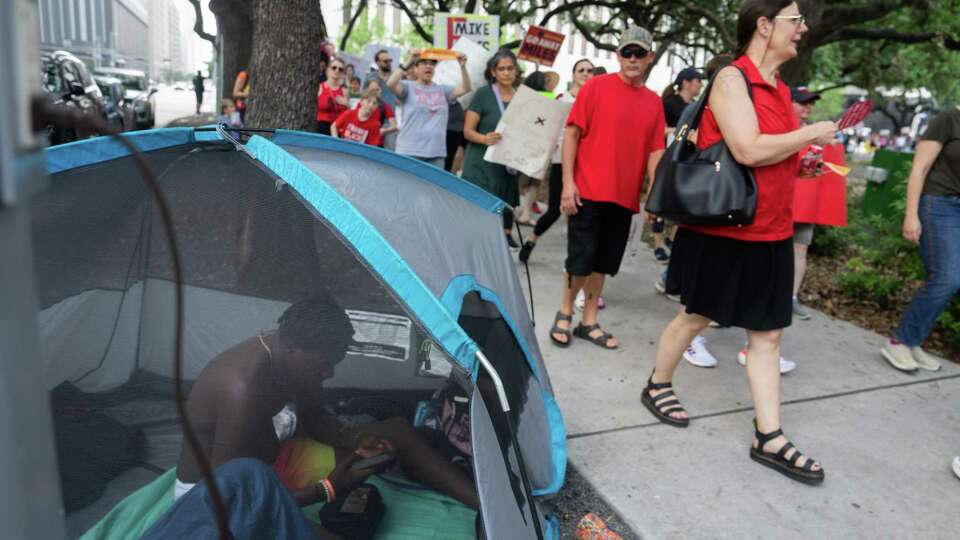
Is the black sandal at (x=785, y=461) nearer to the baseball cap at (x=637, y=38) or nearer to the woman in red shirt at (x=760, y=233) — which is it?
the woman in red shirt at (x=760, y=233)

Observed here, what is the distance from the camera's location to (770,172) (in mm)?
2885

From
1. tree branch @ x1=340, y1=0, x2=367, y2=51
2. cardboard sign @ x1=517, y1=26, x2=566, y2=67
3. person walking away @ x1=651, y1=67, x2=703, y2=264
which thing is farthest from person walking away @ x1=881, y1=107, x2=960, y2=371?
tree branch @ x1=340, y1=0, x2=367, y2=51

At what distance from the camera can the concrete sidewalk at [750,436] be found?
8.93ft

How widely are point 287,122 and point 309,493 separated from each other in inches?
101

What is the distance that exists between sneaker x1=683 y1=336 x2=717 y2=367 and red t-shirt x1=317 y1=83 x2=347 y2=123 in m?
4.05

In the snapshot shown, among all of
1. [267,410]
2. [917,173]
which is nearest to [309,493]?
[267,410]

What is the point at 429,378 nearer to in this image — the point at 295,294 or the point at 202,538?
the point at 295,294

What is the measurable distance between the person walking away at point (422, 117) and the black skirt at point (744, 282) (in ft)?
11.1

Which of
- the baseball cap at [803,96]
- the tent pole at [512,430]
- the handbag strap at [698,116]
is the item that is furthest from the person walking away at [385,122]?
the tent pole at [512,430]

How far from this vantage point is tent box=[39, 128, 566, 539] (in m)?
2.04

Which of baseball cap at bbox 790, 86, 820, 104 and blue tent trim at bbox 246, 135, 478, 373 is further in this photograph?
baseball cap at bbox 790, 86, 820, 104

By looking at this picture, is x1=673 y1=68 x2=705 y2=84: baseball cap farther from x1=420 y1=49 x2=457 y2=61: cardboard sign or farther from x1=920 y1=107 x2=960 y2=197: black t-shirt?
x1=420 y1=49 x2=457 y2=61: cardboard sign

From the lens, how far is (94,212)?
2.20 metres

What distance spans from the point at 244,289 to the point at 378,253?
1.89 feet
